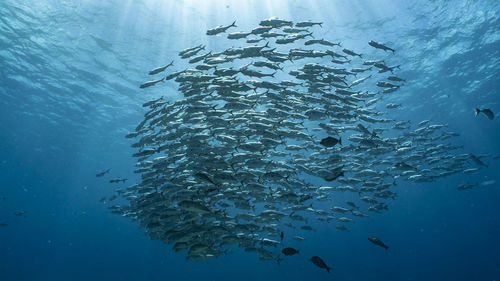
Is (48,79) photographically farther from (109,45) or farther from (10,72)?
(109,45)

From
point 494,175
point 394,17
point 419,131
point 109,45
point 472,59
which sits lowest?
point 494,175

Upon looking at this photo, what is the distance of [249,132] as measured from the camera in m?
8.76

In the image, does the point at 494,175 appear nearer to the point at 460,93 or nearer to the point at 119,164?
the point at 460,93

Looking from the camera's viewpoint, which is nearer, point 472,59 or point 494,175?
point 472,59

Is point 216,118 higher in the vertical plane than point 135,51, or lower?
lower

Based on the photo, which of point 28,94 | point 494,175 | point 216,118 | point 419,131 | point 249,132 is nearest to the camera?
point 216,118

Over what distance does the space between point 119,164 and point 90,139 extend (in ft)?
51.1

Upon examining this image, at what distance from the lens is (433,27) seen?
1803 centimetres

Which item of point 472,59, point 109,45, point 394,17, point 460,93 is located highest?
point 109,45

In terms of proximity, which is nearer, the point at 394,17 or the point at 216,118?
the point at 216,118

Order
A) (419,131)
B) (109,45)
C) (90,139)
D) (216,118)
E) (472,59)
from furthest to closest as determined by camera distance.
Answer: (90,139)
(472,59)
(109,45)
(419,131)
(216,118)

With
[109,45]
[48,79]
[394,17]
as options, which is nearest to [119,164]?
[48,79]

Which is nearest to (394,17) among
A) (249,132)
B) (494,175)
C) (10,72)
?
(249,132)

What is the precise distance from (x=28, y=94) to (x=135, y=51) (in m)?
14.7
